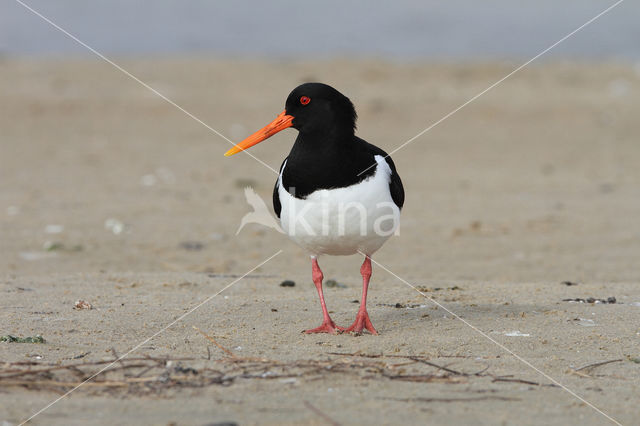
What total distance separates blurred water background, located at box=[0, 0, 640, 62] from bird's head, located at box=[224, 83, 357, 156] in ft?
52.8

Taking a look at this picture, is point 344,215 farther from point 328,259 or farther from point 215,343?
point 328,259

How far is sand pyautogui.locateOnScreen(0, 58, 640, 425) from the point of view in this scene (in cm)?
388

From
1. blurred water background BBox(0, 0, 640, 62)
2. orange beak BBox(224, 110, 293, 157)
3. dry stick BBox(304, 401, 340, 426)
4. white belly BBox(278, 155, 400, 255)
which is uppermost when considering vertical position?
blurred water background BBox(0, 0, 640, 62)

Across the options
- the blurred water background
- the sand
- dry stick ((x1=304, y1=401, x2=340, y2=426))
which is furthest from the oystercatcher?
the blurred water background

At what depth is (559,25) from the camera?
26.9 m

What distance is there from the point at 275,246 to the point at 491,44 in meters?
17.4

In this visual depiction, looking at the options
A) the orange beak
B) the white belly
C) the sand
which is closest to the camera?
the sand

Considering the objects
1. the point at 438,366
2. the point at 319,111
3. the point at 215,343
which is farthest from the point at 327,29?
the point at 438,366

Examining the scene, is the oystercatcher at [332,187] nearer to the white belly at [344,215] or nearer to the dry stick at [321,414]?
the white belly at [344,215]

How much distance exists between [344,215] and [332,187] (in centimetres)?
18

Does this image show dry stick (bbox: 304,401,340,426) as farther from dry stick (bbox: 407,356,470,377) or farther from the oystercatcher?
the oystercatcher

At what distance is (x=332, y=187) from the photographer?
15.8 feet

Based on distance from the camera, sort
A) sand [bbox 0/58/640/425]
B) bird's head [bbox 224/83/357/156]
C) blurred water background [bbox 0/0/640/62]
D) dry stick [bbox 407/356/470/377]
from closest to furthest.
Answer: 1. sand [bbox 0/58/640/425]
2. dry stick [bbox 407/356/470/377]
3. bird's head [bbox 224/83/357/156]
4. blurred water background [bbox 0/0/640/62]

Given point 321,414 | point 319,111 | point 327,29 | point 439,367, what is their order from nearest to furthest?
point 321,414 < point 439,367 < point 319,111 < point 327,29
